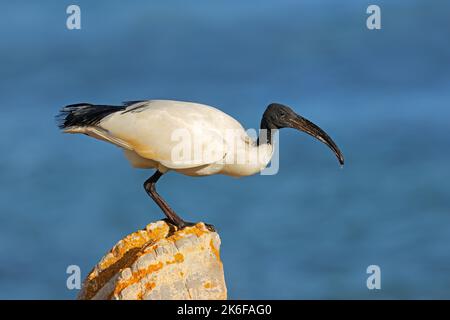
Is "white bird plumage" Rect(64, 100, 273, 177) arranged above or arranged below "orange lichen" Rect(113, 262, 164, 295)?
above

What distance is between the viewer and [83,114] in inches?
601

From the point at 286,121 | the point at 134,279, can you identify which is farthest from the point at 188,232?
the point at 286,121

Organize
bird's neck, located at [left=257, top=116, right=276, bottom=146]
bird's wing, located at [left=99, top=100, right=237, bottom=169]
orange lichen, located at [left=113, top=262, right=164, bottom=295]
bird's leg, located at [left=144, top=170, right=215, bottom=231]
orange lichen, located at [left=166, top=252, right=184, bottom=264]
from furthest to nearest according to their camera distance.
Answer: bird's neck, located at [left=257, top=116, right=276, bottom=146] → bird's wing, located at [left=99, top=100, right=237, bottom=169] → bird's leg, located at [left=144, top=170, right=215, bottom=231] → orange lichen, located at [left=166, top=252, right=184, bottom=264] → orange lichen, located at [left=113, top=262, right=164, bottom=295]

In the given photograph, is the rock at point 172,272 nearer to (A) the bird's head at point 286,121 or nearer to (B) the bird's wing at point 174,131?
(B) the bird's wing at point 174,131

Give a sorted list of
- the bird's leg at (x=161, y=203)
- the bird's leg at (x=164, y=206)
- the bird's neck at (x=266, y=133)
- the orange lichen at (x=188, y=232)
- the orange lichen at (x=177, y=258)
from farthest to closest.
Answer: the bird's neck at (x=266, y=133) < the bird's leg at (x=161, y=203) < the bird's leg at (x=164, y=206) < the orange lichen at (x=188, y=232) < the orange lichen at (x=177, y=258)

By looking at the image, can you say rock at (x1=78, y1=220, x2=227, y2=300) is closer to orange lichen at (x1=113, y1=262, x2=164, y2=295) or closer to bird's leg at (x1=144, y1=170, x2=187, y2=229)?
orange lichen at (x1=113, y1=262, x2=164, y2=295)

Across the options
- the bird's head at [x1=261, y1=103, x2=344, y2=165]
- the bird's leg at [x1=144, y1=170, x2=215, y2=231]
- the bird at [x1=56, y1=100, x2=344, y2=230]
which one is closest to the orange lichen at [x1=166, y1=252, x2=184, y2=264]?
the bird's leg at [x1=144, y1=170, x2=215, y2=231]

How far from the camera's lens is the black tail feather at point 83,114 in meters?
15.1

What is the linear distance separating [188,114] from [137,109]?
2.74 ft

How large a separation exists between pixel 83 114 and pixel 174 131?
135 cm

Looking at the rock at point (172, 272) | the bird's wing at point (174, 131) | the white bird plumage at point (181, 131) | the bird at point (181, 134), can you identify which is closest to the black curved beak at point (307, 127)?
the bird at point (181, 134)

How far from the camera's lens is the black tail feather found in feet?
49.6

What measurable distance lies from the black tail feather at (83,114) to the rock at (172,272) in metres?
2.99
